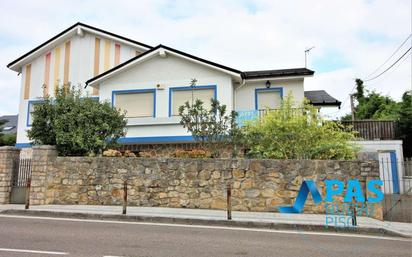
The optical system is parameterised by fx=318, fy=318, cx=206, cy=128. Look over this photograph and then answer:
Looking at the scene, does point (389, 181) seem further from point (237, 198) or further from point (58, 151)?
point (58, 151)

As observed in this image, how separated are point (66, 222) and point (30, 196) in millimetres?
3906

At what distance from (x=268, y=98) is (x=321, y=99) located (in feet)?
11.7

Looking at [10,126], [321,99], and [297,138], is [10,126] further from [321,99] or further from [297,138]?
[297,138]

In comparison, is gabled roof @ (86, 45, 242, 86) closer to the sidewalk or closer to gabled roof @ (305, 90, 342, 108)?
gabled roof @ (305, 90, 342, 108)

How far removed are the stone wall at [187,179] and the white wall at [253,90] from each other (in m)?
6.90

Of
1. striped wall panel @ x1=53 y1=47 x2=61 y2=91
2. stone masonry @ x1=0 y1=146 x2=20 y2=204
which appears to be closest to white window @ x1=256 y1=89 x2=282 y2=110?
stone masonry @ x1=0 y1=146 x2=20 y2=204

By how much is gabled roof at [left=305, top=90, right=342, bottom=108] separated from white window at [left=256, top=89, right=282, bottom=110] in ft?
6.75

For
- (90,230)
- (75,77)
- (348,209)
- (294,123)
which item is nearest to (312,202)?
(348,209)

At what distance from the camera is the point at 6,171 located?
41.5 feet

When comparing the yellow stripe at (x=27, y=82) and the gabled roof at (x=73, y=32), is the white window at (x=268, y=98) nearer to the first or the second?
the gabled roof at (x=73, y=32)

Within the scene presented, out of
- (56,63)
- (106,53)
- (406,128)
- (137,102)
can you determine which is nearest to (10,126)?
(56,63)

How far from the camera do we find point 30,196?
470 inches

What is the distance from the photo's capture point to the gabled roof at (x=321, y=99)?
1795 cm

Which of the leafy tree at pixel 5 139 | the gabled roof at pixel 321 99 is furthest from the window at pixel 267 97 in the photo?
the leafy tree at pixel 5 139
